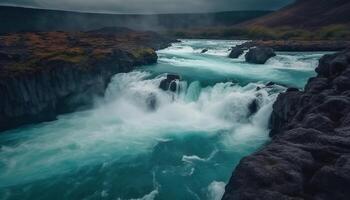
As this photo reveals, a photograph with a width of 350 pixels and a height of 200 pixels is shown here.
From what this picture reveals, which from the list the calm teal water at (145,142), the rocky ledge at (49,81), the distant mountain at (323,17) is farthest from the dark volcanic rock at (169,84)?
the distant mountain at (323,17)

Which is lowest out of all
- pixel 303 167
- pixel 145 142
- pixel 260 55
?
pixel 145 142

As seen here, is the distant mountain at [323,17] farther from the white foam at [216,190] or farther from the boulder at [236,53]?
the white foam at [216,190]

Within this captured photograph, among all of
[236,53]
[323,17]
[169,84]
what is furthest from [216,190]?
[323,17]

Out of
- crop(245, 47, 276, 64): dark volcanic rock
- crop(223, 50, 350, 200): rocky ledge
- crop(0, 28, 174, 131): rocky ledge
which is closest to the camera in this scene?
crop(223, 50, 350, 200): rocky ledge

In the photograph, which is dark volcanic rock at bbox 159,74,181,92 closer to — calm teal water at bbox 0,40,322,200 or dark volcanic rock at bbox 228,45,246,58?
calm teal water at bbox 0,40,322,200

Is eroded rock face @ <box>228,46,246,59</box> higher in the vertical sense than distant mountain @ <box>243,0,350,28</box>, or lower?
lower

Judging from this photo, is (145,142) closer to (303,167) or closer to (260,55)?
(303,167)

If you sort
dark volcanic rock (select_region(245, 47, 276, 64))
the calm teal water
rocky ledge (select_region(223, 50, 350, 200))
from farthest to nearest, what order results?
dark volcanic rock (select_region(245, 47, 276, 64))
the calm teal water
rocky ledge (select_region(223, 50, 350, 200))

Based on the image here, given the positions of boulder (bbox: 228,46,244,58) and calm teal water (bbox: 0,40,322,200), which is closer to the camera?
calm teal water (bbox: 0,40,322,200)

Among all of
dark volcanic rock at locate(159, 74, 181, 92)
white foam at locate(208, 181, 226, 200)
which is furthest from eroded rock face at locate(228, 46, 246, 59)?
white foam at locate(208, 181, 226, 200)

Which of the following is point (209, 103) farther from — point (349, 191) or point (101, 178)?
point (349, 191)
